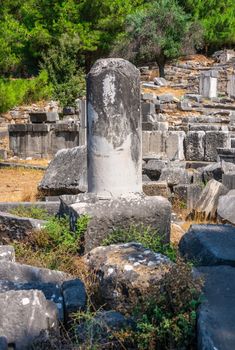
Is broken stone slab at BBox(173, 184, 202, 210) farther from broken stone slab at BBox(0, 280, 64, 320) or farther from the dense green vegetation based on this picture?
the dense green vegetation

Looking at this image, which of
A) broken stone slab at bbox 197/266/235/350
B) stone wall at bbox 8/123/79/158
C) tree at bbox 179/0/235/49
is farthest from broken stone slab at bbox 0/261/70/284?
tree at bbox 179/0/235/49

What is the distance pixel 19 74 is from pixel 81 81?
9286 mm

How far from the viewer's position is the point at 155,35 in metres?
33.9

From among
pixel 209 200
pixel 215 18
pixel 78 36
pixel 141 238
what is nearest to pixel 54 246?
pixel 141 238

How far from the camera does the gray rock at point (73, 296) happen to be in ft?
11.5

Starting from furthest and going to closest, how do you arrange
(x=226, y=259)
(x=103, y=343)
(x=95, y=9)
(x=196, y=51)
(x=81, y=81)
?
(x=196, y=51), (x=95, y=9), (x=81, y=81), (x=226, y=259), (x=103, y=343)

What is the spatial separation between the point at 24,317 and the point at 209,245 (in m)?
1.86

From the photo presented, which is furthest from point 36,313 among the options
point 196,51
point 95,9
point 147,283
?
point 196,51

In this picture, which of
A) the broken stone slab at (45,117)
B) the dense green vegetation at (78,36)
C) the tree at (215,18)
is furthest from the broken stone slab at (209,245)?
the tree at (215,18)

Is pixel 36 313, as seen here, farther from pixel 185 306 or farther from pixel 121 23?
pixel 121 23

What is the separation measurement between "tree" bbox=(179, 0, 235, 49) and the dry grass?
103 ft

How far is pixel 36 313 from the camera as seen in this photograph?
3262mm

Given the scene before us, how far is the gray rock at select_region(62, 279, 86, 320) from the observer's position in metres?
3.52

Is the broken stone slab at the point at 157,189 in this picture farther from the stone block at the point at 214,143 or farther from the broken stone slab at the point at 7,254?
the stone block at the point at 214,143
